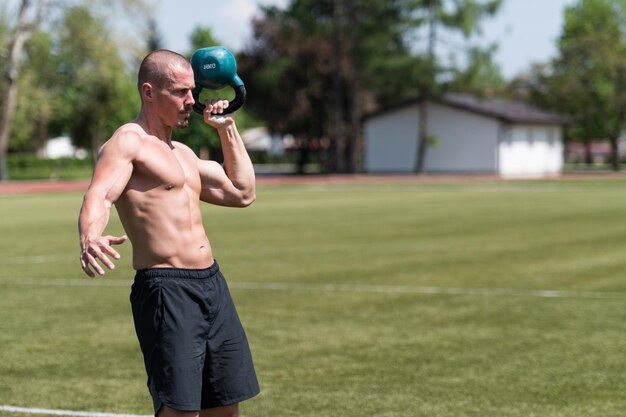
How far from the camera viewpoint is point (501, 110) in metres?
72.2

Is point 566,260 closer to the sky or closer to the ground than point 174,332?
closer to the ground

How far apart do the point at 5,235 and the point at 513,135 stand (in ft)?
169

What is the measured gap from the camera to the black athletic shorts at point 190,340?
Answer: 443 centimetres

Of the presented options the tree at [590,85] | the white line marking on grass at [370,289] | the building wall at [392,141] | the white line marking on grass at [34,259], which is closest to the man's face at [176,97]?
the white line marking on grass at [370,289]

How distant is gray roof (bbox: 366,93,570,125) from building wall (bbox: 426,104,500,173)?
0.78 metres

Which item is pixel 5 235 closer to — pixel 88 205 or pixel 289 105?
pixel 88 205

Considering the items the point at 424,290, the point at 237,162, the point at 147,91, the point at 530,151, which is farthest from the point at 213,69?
the point at 530,151

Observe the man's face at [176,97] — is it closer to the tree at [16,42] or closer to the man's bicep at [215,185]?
the man's bicep at [215,185]

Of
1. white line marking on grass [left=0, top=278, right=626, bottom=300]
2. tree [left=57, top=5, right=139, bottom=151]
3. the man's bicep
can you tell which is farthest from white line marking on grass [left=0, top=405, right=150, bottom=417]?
tree [left=57, top=5, right=139, bottom=151]

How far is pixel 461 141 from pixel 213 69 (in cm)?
6639

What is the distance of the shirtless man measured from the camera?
441cm

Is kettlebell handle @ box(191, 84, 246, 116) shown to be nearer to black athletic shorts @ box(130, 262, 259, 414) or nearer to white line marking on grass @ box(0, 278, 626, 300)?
black athletic shorts @ box(130, 262, 259, 414)

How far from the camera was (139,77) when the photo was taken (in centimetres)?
453

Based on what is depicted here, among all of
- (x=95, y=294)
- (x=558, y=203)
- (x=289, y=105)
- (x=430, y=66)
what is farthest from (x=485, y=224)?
(x=289, y=105)
